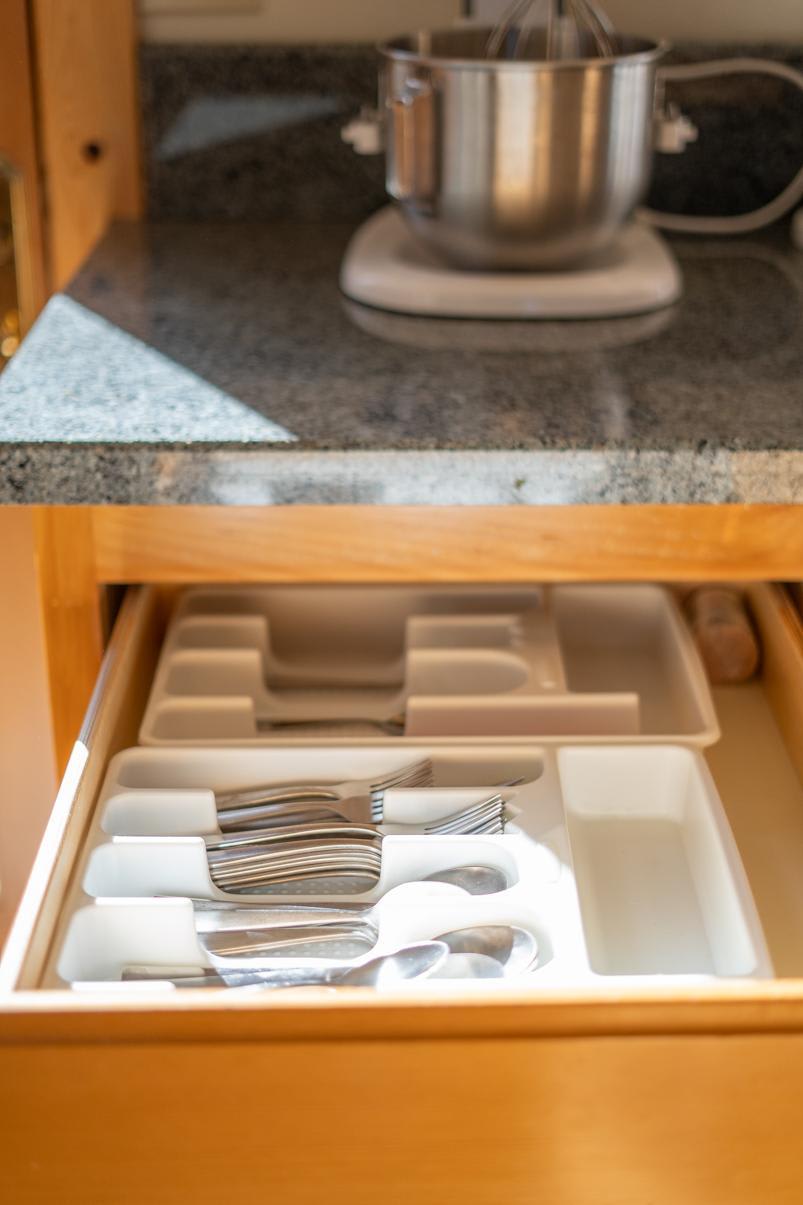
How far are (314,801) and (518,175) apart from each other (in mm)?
494

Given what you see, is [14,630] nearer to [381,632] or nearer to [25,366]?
[25,366]

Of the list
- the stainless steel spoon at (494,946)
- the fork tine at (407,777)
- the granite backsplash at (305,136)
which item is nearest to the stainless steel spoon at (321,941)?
the stainless steel spoon at (494,946)

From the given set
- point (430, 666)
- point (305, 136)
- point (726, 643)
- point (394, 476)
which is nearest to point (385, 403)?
point (394, 476)

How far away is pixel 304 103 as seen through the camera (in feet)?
4.17

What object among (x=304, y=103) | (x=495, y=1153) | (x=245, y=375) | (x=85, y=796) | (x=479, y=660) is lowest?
(x=495, y=1153)

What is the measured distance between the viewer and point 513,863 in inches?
29.6

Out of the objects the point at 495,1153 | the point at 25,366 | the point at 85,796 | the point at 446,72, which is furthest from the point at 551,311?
the point at 495,1153

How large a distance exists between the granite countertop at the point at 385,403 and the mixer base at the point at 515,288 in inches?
0.5

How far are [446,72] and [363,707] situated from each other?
18.4 inches

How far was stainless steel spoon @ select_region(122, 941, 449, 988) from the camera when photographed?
27.0 inches

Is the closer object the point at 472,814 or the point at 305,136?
the point at 472,814

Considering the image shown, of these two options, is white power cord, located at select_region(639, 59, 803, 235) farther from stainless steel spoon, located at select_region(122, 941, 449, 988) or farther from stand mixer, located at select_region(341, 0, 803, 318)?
stainless steel spoon, located at select_region(122, 941, 449, 988)

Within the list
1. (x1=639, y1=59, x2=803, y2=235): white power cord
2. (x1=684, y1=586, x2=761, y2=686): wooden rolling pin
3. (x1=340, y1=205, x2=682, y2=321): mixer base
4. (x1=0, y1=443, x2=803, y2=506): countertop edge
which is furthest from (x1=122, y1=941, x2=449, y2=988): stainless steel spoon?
(x1=639, y1=59, x2=803, y2=235): white power cord

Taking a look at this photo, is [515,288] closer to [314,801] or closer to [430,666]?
[430,666]
